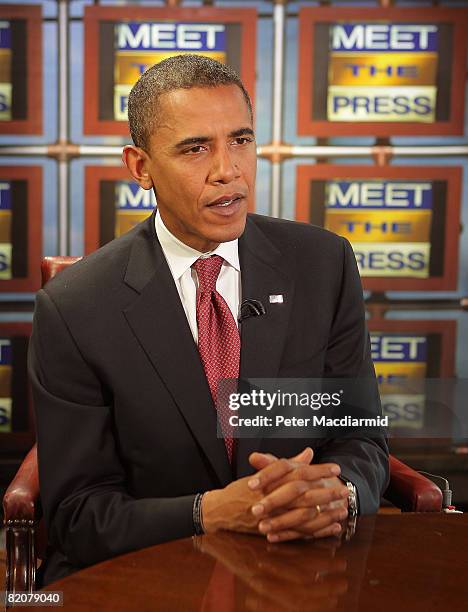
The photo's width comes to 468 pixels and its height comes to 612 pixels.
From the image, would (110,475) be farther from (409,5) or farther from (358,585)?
(409,5)

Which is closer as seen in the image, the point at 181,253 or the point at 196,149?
the point at 196,149

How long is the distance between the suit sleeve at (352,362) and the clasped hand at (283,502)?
24cm

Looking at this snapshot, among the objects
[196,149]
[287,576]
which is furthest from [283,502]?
[196,149]

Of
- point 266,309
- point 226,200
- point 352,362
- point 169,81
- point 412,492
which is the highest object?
point 169,81

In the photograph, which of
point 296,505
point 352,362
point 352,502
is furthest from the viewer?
point 352,362

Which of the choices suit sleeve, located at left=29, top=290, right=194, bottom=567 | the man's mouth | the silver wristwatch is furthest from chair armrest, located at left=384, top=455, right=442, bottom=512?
the man's mouth

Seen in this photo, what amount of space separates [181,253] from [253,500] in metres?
0.60

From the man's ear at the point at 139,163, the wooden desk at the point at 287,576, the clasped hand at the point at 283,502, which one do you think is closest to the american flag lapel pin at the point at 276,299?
the man's ear at the point at 139,163

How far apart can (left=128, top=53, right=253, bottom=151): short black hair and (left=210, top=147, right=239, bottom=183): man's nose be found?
0.13 metres

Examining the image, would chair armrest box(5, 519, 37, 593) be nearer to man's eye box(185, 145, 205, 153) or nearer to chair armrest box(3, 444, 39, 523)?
chair armrest box(3, 444, 39, 523)

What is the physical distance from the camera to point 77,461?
156cm

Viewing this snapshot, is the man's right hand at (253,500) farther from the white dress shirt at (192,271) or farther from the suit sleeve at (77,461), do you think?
the white dress shirt at (192,271)

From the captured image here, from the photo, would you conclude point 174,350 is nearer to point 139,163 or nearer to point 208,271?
point 208,271

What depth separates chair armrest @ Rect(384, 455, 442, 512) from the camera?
169 cm
